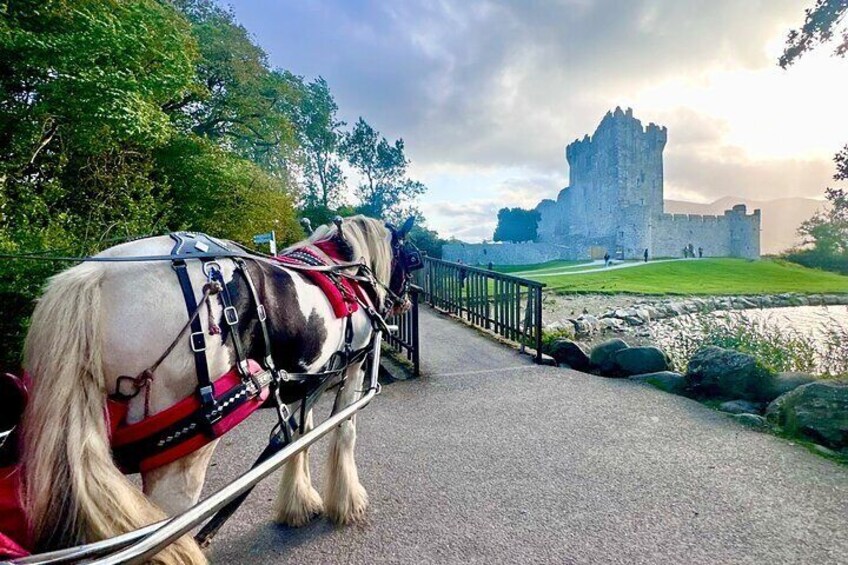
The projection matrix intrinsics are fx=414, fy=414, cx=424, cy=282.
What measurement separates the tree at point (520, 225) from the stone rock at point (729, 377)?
5903cm

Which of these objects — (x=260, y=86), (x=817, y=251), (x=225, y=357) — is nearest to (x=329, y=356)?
(x=225, y=357)

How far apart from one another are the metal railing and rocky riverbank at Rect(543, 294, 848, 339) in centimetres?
622

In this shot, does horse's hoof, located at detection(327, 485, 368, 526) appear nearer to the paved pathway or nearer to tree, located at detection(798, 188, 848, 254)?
the paved pathway

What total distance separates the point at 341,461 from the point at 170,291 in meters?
1.83

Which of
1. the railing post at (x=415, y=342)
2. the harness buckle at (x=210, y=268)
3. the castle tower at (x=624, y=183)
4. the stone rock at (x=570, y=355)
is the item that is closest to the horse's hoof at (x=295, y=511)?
→ the harness buckle at (x=210, y=268)

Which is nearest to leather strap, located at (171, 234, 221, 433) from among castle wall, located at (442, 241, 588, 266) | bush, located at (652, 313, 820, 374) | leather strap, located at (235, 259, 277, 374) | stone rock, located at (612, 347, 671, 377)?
leather strap, located at (235, 259, 277, 374)

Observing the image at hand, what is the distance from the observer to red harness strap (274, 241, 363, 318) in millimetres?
2223

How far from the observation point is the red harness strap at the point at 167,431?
1.41 m

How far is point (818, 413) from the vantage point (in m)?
3.98

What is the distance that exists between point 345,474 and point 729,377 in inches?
197

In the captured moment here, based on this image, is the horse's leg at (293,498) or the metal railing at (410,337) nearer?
the horse's leg at (293,498)

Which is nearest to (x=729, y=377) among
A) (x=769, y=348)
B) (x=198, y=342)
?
(x=769, y=348)

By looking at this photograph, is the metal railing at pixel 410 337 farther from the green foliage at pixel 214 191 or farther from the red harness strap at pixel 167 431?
the green foliage at pixel 214 191

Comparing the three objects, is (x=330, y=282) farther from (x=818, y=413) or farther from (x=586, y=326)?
(x=586, y=326)
